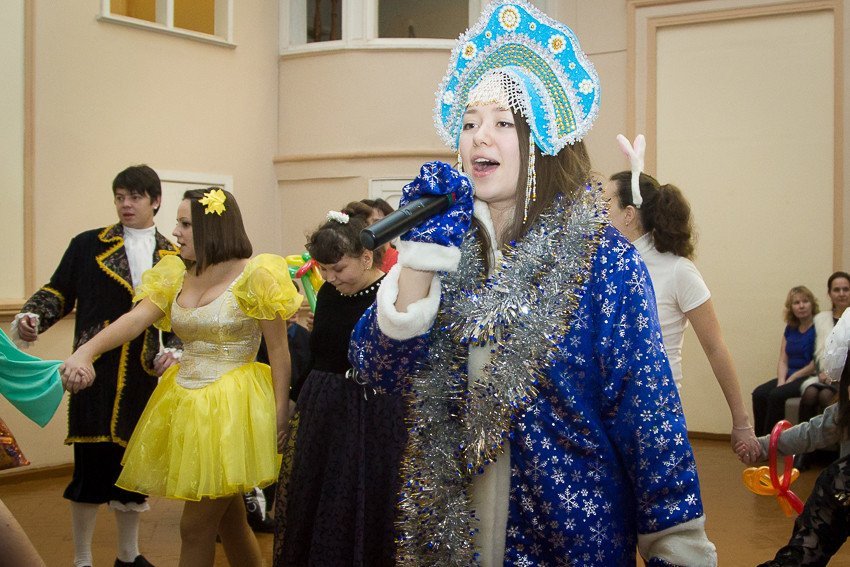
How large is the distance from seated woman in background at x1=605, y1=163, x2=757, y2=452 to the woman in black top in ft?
3.13

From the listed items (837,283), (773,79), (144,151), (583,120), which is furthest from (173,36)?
(583,120)

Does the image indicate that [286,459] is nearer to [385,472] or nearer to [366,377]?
[385,472]

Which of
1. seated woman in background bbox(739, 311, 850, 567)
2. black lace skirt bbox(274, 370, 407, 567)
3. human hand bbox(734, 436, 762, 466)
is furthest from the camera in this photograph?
black lace skirt bbox(274, 370, 407, 567)

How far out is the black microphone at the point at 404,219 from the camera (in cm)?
161

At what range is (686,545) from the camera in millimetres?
1720

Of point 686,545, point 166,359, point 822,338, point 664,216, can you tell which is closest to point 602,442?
point 686,545

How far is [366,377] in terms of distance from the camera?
75.6 inches

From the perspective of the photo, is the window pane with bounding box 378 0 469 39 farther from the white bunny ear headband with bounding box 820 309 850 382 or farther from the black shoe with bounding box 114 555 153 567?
the white bunny ear headband with bounding box 820 309 850 382

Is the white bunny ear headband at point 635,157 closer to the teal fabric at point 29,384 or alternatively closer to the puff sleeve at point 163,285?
the puff sleeve at point 163,285

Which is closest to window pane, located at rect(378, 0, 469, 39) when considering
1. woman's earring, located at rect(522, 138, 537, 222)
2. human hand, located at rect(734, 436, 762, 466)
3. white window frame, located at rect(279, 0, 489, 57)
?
white window frame, located at rect(279, 0, 489, 57)

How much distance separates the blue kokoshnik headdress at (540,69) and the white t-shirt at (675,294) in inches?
54.2

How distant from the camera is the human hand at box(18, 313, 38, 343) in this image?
4090 mm

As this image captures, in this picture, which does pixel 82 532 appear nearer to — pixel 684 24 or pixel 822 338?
pixel 822 338

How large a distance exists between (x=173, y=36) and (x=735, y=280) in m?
5.40
